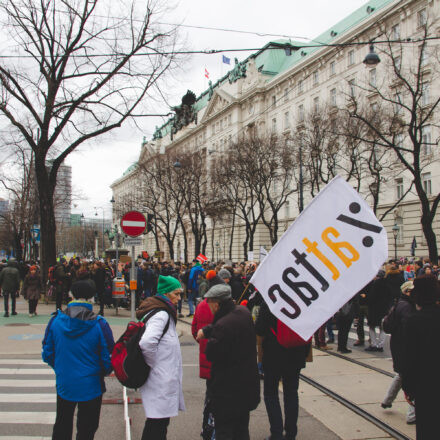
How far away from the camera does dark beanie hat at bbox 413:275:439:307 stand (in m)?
3.86

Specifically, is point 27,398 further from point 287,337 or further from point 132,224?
point 287,337

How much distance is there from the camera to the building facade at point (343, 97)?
3030 centimetres

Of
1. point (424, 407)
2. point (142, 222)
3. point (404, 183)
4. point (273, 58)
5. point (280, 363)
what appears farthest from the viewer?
point (273, 58)

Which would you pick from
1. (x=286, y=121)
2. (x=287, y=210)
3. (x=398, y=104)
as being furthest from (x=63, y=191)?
(x=398, y=104)

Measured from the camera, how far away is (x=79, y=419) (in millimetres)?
4031

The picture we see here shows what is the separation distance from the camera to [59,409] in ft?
13.3

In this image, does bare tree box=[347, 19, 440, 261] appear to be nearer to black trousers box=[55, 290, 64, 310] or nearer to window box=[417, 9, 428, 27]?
window box=[417, 9, 428, 27]

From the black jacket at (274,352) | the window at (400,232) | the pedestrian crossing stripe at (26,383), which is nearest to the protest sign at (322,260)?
the black jacket at (274,352)

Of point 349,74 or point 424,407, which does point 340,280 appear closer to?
point 424,407

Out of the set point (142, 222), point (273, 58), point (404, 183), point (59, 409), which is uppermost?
point (273, 58)

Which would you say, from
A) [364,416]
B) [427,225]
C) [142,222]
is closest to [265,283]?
[364,416]

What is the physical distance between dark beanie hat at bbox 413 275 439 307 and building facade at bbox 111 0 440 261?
12.3m

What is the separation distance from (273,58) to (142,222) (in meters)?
57.6

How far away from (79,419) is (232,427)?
1.26 meters
